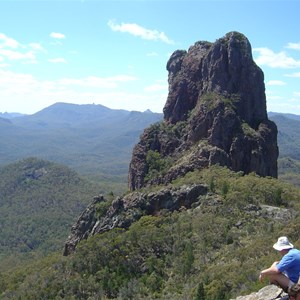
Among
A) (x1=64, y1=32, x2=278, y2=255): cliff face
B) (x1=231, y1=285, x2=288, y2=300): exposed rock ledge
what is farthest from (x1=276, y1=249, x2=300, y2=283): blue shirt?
(x1=64, y1=32, x2=278, y2=255): cliff face

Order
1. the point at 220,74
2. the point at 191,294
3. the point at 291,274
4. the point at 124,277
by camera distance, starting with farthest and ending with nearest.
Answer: the point at 220,74 < the point at 124,277 < the point at 191,294 < the point at 291,274

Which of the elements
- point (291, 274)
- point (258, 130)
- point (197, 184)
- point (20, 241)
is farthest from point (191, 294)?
point (20, 241)

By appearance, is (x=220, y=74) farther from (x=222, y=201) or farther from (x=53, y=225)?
(x=53, y=225)

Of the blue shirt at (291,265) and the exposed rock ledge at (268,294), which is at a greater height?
the blue shirt at (291,265)

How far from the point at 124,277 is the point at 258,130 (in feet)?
141

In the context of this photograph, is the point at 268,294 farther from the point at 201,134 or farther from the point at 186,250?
the point at 201,134

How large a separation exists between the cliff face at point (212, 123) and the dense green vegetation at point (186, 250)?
12.4 m

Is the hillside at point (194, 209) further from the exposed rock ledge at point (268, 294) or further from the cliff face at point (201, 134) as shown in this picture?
the exposed rock ledge at point (268, 294)

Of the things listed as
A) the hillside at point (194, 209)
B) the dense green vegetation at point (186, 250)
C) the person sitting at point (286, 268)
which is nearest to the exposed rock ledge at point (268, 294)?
the person sitting at point (286, 268)

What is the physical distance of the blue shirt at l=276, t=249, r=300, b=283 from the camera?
15.3 metres

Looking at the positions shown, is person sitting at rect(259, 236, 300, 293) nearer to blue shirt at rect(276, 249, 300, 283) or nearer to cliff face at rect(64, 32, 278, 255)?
blue shirt at rect(276, 249, 300, 283)

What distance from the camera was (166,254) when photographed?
59281 millimetres

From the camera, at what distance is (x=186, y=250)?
5481cm

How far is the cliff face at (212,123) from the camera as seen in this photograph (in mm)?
82812
